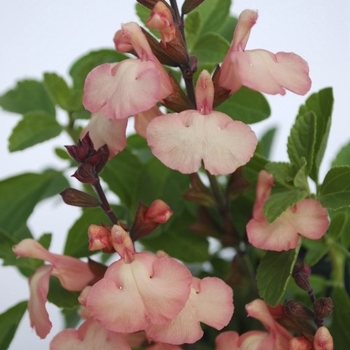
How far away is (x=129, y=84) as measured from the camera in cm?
48

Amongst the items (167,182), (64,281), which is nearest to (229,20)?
(167,182)

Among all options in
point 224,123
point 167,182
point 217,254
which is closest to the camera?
point 224,123

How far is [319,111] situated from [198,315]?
0.63 ft

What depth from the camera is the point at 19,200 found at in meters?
0.69

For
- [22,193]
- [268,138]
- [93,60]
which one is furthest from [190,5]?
[268,138]

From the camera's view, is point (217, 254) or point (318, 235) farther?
point (217, 254)

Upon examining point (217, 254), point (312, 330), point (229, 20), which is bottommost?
point (217, 254)

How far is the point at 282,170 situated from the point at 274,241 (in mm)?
61

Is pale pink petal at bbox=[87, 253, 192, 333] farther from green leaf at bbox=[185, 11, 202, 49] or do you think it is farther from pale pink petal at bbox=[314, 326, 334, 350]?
green leaf at bbox=[185, 11, 202, 49]

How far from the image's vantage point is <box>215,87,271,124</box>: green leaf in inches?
25.0

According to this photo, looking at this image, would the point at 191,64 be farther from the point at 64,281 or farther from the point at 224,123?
the point at 64,281

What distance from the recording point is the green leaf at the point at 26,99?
759mm

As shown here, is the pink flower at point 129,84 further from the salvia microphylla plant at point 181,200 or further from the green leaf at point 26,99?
the green leaf at point 26,99

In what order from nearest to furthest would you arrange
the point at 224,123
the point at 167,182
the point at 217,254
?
the point at 224,123 → the point at 167,182 → the point at 217,254
